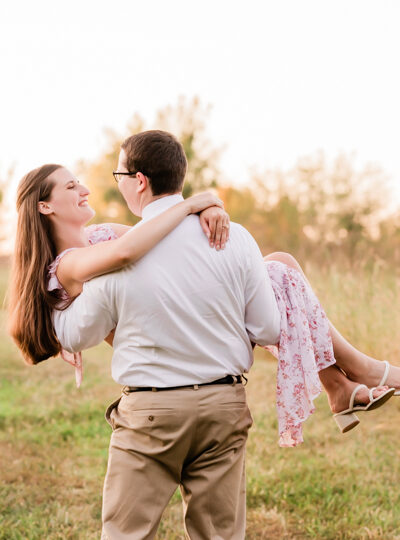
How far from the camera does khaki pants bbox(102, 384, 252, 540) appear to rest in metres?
2.61

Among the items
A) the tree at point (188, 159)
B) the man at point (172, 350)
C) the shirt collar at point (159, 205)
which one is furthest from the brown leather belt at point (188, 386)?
the tree at point (188, 159)

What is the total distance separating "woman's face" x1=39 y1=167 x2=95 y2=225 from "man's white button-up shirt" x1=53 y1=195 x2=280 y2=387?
54 centimetres

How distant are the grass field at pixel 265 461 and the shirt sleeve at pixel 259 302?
4.12 ft

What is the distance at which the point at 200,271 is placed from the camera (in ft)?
8.34

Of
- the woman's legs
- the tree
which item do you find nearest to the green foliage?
the tree

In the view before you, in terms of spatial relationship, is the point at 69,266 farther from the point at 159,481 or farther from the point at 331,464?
the point at 331,464

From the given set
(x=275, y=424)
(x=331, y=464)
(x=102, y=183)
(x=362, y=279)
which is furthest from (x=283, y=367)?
(x=102, y=183)

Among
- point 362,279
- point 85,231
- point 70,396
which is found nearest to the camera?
point 85,231

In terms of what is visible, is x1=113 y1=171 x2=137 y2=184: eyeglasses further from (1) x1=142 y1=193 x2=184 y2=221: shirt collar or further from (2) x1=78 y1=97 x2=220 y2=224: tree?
(2) x1=78 y1=97 x2=220 y2=224: tree

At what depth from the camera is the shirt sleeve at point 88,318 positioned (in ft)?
8.57

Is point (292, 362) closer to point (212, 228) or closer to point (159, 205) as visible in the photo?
point (212, 228)

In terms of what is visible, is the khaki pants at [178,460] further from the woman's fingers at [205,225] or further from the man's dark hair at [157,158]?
the man's dark hair at [157,158]

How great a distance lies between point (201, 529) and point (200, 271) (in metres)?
1.03

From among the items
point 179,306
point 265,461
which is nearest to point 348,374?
point 179,306
